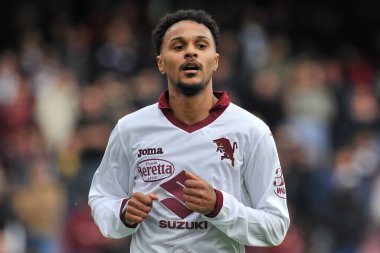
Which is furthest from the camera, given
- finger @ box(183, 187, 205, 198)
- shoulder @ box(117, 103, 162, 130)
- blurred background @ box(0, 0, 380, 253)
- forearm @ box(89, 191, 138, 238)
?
blurred background @ box(0, 0, 380, 253)

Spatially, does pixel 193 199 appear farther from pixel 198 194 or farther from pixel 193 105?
pixel 193 105

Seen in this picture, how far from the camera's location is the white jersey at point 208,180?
622 centimetres

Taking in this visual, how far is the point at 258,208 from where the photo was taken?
247 inches

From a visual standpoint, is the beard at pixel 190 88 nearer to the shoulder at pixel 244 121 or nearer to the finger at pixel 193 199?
the shoulder at pixel 244 121

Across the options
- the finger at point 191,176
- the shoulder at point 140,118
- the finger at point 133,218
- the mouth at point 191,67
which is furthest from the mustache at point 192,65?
the finger at point 133,218

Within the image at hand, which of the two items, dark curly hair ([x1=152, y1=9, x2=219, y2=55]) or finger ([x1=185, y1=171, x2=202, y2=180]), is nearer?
finger ([x1=185, y1=171, x2=202, y2=180])

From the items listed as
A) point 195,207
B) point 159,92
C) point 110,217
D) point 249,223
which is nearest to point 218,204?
point 195,207

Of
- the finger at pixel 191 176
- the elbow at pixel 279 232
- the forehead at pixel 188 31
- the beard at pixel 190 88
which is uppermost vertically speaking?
the forehead at pixel 188 31

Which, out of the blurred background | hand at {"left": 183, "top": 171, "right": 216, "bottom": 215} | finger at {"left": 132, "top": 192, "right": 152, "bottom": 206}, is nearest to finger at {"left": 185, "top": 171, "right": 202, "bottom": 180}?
hand at {"left": 183, "top": 171, "right": 216, "bottom": 215}

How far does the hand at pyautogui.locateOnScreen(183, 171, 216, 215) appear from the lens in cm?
588

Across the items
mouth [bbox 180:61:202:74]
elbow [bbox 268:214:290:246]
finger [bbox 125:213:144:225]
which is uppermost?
mouth [bbox 180:61:202:74]

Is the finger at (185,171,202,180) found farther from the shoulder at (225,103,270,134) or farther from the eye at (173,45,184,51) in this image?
the eye at (173,45,184,51)

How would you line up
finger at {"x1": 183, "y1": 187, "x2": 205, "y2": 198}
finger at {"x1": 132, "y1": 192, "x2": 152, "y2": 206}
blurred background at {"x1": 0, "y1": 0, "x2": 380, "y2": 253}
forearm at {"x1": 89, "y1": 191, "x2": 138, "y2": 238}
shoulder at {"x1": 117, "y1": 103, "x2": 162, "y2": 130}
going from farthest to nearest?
1. blurred background at {"x1": 0, "y1": 0, "x2": 380, "y2": 253}
2. shoulder at {"x1": 117, "y1": 103, "x2": 162, "y2": 130}
3. forearm at {"x1": 89, "y1": 191, "x2": 138, "y2": 238}
4. finger at {"x1": 132, "y1": 192, "x2": 152, "y2": 206}
5. finger at {"x1": 183, "y1": 187, "x2": 205, "y2": 198}

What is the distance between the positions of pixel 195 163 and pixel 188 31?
72cm
